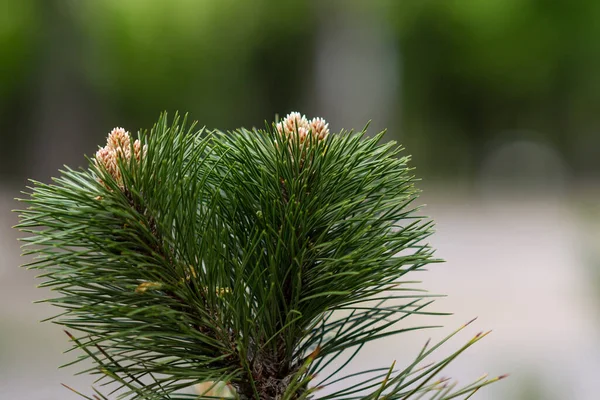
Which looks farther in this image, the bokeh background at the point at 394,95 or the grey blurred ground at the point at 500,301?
the bokeh background at the point at 394,95

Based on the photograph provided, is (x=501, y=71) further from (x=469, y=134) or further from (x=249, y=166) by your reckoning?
(x=249, y=166)

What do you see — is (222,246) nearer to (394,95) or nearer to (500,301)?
(500,301)

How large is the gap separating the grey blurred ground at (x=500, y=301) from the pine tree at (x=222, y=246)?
893 millimetres

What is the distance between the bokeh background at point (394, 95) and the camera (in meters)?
3.90

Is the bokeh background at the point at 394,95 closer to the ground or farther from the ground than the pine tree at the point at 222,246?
farther from the ground

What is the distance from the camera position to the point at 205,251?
0.34 metres

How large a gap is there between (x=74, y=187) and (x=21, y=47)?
667 cm

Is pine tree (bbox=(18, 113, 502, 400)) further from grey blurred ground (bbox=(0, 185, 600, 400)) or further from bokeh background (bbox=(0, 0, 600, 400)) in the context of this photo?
bokeh background (bbox=(0, 0, 600, 400))

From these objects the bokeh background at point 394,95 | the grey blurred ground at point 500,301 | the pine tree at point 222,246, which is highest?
the bokeh background at point 394,95

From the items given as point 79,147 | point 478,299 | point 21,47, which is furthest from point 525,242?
point 21,47

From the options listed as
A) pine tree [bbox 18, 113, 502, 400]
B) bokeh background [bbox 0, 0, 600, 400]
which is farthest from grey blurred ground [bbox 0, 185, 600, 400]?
pine tree [bbox 18, 113, 502, 400]

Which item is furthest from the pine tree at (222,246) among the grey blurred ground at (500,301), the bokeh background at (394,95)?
the bokeh background at (394,95)

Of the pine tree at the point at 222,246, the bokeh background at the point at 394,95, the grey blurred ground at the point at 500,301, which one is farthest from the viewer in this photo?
the bokeh background at the point at 394,95

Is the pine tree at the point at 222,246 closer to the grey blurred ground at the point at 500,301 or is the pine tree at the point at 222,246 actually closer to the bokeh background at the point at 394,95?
the grey blurred ground at the point at 500,301
